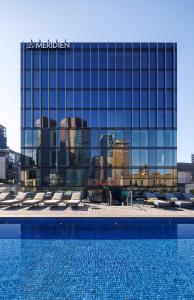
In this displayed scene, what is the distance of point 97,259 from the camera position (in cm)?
1007

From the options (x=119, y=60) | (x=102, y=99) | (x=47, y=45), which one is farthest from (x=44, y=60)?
(x=119, y=60)

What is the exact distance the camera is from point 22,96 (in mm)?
26875

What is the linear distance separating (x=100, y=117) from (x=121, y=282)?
19866mm

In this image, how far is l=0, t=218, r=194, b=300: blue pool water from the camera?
776cm

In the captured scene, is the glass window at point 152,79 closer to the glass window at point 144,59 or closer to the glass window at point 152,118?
the glass window at point 144,59

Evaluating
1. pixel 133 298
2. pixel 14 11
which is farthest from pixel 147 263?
pixel 14 11

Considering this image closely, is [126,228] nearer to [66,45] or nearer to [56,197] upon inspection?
[56,197]

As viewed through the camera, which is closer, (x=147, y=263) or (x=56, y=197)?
(x=147, y=263)

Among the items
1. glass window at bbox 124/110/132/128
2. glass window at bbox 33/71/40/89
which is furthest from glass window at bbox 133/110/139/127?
glass window at bbox 33/71/40/89

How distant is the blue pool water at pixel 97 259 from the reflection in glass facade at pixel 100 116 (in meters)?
12.5

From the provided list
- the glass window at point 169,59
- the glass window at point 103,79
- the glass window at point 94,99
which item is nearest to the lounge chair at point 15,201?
the glass window at point 94,99

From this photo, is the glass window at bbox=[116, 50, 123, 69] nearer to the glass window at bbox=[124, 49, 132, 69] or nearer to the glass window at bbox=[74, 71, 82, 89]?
the glass window at bbox=[124, 49, 132, 69]

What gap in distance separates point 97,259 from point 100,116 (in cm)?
1826

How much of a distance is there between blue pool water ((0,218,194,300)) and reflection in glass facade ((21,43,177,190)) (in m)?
12.5
